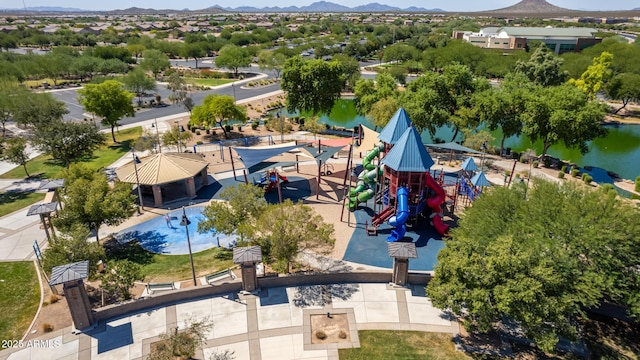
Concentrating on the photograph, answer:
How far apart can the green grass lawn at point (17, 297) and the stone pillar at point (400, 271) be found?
969 inches

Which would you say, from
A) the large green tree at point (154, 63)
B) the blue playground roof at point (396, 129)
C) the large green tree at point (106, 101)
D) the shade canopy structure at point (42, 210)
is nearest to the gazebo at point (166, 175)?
the shade canopy structure at point (42, 210)

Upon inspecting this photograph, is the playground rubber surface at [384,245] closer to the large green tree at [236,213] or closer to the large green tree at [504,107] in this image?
the large green tree at [236,213]

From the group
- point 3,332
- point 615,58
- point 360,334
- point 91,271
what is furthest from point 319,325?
point 615,58

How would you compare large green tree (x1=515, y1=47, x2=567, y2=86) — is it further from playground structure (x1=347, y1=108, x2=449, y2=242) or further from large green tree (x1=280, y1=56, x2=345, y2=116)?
playground structure (x1=347, y1=108, x2=449, y2=242)

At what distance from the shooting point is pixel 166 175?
136ft

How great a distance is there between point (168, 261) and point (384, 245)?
18298mm

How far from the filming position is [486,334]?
989 inches

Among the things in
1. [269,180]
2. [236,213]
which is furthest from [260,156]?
[236,213]

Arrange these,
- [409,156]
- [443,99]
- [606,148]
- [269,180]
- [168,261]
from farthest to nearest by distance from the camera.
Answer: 1. [606,148]
2. [443,99]
3. [269,180]
4. [409,156]
5. [168,261]

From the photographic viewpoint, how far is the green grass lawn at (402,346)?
23.6 m

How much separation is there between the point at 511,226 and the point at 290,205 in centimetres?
1534

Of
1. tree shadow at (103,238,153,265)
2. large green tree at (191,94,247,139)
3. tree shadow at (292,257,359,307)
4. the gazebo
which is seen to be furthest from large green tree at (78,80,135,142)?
tree shadow at (292,257,359,307)

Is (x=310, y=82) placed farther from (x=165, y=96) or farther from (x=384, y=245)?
(x=165, y=96)

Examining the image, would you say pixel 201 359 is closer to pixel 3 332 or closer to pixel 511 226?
pixel 3 332
